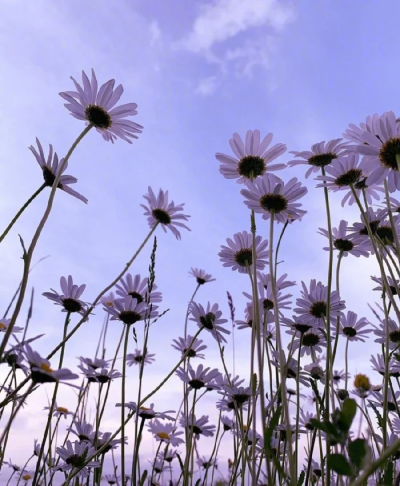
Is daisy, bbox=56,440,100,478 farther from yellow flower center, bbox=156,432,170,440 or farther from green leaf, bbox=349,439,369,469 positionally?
green leaf, bbox=349,439,369,469

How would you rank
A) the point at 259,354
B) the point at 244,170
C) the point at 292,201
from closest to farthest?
the point at 259,354, the point at 292,201, the point at 244,170

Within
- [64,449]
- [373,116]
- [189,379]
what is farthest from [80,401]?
[373,116]

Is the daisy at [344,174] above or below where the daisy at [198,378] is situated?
above

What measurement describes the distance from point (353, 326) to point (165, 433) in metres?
1.59

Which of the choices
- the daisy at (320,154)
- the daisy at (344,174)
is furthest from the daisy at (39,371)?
the daisy at (320,154)

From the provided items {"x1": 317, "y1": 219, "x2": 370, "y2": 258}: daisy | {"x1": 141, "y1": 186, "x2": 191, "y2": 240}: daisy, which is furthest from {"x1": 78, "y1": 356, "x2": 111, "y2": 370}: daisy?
{"x1": 317, "y1": 219, "x2": 370, "y2": 258}: daisy

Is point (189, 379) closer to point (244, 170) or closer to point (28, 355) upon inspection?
point (244, 170)

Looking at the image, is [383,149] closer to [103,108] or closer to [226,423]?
[103,108]

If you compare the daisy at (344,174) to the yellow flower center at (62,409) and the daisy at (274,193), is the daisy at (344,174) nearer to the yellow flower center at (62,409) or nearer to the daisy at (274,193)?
the daisy at (274,193)

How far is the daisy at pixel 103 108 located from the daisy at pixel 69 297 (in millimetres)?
941

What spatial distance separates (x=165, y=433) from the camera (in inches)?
130

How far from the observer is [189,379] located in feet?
10.0

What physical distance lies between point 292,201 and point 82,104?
3.75 ft

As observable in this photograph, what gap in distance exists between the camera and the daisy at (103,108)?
2.18 meters
